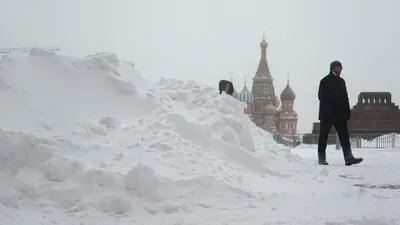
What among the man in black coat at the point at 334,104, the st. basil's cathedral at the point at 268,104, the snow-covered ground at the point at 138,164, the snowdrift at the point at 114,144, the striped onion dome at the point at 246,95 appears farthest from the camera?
the st. basil's cathedral at the point at 268,104

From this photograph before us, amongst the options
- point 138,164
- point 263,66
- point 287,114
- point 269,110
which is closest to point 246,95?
point 269,110

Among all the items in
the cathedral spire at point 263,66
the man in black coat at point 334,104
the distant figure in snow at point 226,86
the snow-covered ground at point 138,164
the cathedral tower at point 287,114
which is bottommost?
the snow-covered ground at point 138,164

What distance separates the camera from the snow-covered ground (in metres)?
3.71

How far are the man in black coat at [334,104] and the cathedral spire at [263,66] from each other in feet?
255

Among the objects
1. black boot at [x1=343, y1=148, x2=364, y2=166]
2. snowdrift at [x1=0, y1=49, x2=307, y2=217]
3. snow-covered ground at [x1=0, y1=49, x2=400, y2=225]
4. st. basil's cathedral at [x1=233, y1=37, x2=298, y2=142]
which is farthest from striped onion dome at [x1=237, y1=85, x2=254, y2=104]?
snow-covered ground at [x1=0, y1=49, x2=400, y2=225]

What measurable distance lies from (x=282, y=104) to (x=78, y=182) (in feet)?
262

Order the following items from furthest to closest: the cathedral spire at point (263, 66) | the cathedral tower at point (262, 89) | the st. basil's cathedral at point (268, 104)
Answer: the cathedral spire at point (263, 66), the cathedral tower at point (262, 89), the st. basil's cathedral at point (268, 104)

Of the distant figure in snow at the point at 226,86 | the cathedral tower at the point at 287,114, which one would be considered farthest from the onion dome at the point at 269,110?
the distant figure in snow at the point at 226,86

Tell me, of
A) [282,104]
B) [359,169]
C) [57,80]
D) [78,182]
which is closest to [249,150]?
[359,169]

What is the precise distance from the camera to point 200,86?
842cm

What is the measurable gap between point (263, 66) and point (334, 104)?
3144 inches

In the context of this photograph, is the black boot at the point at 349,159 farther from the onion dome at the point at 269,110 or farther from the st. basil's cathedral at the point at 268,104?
the onion dome at the point at 269,110

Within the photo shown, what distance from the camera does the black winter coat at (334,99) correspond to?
8.00 meters

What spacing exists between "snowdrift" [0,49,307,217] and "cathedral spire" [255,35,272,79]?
7877 centimetres
